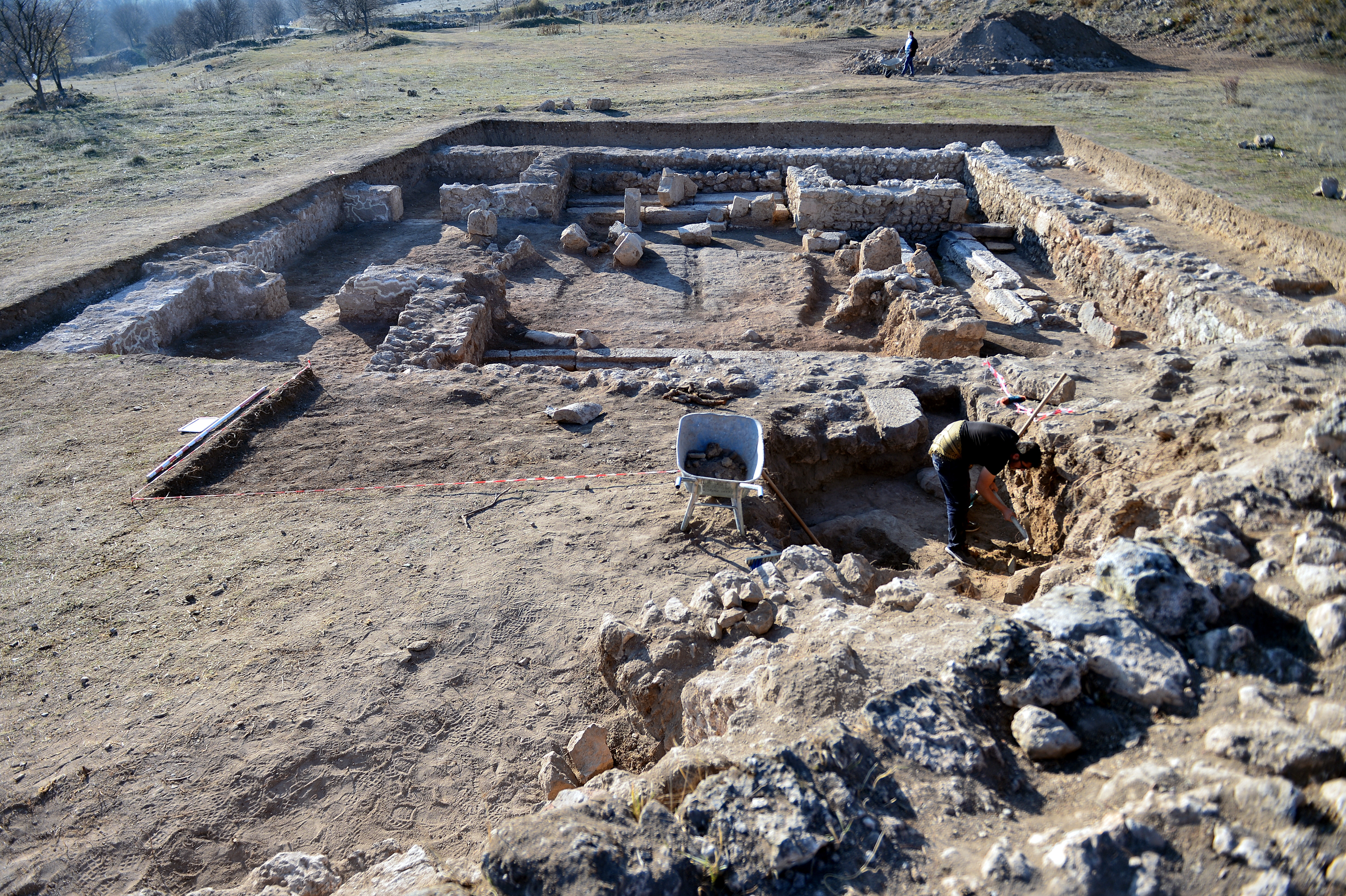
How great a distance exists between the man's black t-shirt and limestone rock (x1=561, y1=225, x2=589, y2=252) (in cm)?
822

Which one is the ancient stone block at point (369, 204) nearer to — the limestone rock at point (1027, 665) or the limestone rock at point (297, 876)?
the limestone rock at point (297, 876)

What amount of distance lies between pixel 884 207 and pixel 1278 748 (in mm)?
11546

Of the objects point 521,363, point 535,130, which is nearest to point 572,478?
point 521,363

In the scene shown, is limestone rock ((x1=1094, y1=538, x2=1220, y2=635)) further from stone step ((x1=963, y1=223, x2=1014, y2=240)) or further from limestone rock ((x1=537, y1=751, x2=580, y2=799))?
stone step ((x1=963, y1=223, x2=1014, y2=240))

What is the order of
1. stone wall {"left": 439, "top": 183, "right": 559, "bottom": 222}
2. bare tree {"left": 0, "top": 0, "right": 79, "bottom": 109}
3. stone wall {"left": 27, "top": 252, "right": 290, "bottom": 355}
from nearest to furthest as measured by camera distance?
1. stone wall {"left": 27, "top": 252, "right": 290, "bottom": 355}
2. stone wall {"left": 439, "top": 183, "right": 559, "bottom": 222}
3. bare tree {"left": 0, "top": 0, "right": 79, "bottom": 109}

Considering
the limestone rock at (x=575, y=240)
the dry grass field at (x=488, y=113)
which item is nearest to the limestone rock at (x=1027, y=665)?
the dry grass field at (x=488, y=113)

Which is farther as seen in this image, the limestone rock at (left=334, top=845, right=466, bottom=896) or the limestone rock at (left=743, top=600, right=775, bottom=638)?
the limestone rock at (left=743, top=600, right=775, bottom=638)

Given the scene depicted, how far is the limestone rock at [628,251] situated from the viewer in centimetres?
1116

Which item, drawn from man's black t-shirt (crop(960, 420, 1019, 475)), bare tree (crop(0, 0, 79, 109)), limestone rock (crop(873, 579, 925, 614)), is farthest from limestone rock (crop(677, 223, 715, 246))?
bare tree (crop(0, 0, 79, 109))

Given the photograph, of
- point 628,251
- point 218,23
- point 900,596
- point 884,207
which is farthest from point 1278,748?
point 218,23

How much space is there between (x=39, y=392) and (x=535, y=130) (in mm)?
12333

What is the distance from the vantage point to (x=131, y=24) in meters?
75.9

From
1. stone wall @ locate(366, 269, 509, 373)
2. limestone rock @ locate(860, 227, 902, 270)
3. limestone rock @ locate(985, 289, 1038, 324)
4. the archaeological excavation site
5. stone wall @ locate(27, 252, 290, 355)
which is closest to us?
the archaeological excavation site

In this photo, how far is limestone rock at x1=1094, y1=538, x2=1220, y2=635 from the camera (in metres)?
2.76
